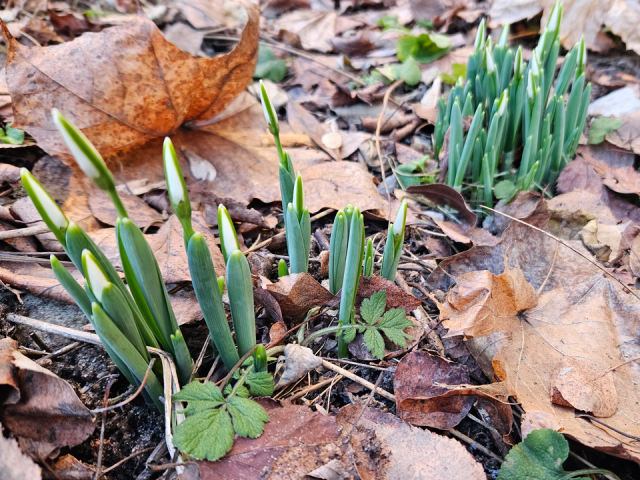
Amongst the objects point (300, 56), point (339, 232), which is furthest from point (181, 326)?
point (300, 56)

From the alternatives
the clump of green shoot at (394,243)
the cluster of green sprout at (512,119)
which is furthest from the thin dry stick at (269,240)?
the cluster of green sprout at (512,119)

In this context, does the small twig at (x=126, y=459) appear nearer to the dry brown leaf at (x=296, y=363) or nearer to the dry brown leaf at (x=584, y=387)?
the dry brown leaf at (x=296, y=363)

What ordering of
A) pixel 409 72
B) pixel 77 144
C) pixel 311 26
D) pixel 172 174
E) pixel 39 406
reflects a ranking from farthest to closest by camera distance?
pixel 311 26 → pixel 409 72 → pixel 39 406 → pixel 172 174 → pixel 77 144

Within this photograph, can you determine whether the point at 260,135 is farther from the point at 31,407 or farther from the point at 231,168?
the point at 31,407

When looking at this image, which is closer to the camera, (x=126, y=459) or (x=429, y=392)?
(x=126, y=459)

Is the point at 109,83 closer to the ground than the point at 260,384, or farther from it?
farther from it

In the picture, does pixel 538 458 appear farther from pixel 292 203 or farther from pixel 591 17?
pixel 591 17

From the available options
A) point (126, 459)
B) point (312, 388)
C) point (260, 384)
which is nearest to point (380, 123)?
point (312, 388)
